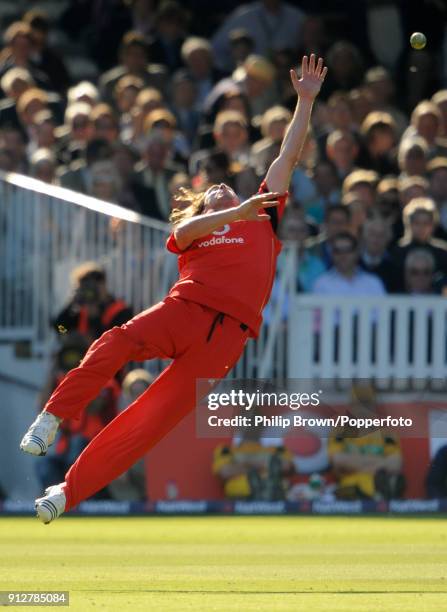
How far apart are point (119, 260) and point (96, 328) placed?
94 centimetres

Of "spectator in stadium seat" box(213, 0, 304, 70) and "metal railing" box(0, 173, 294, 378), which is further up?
"spectator in stadium seat" box(213, 0, 304, 70)

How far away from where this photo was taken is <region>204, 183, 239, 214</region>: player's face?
10.1 meters

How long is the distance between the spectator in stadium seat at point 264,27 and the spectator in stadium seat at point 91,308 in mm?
5338

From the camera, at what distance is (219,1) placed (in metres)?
21.0

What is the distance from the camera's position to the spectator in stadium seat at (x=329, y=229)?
1583 cm

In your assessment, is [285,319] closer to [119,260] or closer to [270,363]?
[270,363]

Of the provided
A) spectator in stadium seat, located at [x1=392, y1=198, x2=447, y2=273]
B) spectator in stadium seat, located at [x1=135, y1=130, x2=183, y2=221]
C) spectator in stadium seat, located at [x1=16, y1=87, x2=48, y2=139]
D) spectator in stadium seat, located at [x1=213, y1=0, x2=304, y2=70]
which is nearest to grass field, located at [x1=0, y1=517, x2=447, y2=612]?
spectator in stadium seat, located at [x1=392, y1=198, x2=447, y2=273]

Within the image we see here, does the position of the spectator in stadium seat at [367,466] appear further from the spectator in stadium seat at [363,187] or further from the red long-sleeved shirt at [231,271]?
the red long-sleeved shirt at [231,271]

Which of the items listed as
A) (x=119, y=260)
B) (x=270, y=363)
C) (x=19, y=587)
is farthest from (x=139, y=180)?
(x=19, y=587)

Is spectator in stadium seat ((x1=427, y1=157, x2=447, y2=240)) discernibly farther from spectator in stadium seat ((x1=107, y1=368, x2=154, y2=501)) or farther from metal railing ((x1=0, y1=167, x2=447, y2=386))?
spectator in stadium seat ((x1=107, y1=368, x2=154, y2=501))

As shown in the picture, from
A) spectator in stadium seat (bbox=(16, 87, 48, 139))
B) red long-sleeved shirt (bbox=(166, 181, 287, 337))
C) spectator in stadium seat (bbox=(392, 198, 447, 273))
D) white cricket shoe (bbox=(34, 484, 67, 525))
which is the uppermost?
spectator in stadium seat (bbox=(16, 87, 48, 139))

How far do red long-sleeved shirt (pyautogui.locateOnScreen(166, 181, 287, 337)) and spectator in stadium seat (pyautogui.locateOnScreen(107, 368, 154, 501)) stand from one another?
15.9 ft

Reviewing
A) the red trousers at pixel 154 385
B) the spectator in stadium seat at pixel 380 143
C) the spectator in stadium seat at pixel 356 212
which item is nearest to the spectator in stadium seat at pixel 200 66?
the spectator in stadium seat at pixel 380 143

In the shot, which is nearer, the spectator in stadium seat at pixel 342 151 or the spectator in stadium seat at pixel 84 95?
the spectator in stadium seat at pixel 342 151
